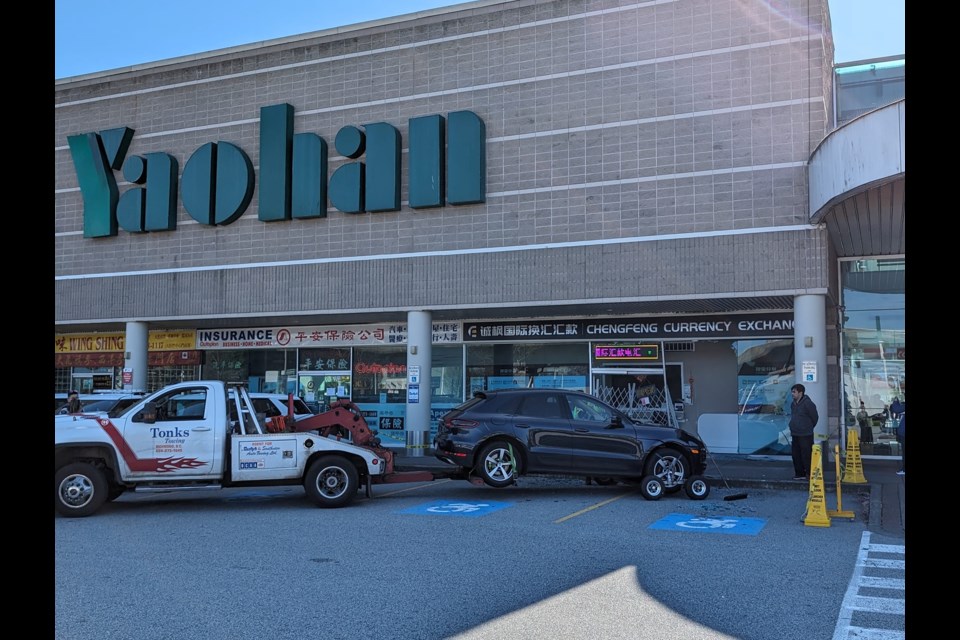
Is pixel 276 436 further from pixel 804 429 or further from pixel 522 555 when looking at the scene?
pixel 804 429

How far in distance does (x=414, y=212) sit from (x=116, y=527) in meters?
11.9

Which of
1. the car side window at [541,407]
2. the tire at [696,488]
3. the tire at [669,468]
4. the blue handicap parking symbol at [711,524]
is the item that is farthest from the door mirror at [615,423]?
the blue handicap parking symbol at [711,524]

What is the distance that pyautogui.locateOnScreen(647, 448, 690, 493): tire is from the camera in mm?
13336

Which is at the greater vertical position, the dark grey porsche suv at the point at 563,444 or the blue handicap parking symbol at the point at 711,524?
the dark grey porsche suv at the point at 563,444

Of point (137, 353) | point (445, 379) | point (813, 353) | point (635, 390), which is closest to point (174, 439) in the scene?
point (445, 379)

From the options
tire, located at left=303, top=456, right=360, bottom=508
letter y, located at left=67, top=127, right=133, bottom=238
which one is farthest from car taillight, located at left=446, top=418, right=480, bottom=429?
letter y, located at left=67, top=127, right=133, bottom=238

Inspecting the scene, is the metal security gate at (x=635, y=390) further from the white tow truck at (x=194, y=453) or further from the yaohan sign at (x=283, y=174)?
the white tow truck at (x=194, y=453)

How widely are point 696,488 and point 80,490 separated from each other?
29.7 ft

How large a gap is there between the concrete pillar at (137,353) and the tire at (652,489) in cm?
1612

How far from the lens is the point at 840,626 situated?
6031mm

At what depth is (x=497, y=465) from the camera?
13.6 m

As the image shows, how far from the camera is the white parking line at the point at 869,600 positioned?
230 inches

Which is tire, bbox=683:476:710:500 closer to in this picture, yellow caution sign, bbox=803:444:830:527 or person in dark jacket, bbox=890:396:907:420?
yellow caution sign, bbox=803:444:830:527
